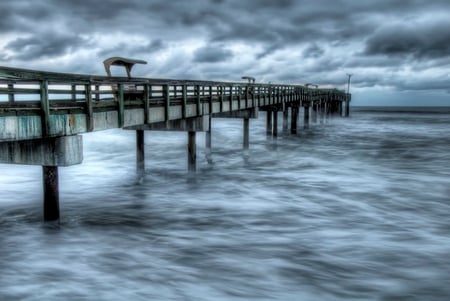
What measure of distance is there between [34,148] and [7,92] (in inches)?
65.2

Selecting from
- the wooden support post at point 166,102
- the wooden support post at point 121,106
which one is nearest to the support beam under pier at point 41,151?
the wooden support post at point 121,106

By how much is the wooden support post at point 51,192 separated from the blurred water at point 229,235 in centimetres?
42

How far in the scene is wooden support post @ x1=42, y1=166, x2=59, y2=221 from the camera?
10719 millimetres

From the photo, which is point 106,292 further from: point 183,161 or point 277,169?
point 183,161

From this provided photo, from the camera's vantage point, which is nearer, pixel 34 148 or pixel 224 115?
pixel 34 148

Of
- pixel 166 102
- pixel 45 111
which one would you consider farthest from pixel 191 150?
pixel 45 111

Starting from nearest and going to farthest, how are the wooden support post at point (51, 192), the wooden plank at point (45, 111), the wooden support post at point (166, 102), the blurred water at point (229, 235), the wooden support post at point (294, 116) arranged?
the blurred water at point (229, 235) < the wooden plank at point (45, 111) < the wooden support post at point (51, 192) < the wooden support post at point (166, 102) < the wooden support post at point (294, 116)

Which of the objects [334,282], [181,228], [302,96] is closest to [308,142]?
[302,96]

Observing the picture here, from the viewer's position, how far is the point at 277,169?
23.6 metres

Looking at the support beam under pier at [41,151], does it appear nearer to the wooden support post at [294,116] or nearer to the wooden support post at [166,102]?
the wooden support post at [166,102]

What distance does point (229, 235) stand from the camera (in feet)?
39.5

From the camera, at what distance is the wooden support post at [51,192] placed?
10.7 m

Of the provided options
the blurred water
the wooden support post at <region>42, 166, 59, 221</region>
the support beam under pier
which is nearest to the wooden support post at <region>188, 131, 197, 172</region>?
the blurred water

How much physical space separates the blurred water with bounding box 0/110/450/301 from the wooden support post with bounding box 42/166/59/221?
416mm
